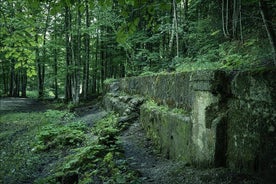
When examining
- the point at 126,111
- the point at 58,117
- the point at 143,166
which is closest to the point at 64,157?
the point at 143,166

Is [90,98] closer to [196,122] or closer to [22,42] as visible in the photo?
[22,42]

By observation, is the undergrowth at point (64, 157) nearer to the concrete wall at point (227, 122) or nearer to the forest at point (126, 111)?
the forest at point (126, 111)

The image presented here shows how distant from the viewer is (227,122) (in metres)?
3.44

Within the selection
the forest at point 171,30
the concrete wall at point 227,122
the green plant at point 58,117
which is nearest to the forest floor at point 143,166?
the concrete wall at point 227,122

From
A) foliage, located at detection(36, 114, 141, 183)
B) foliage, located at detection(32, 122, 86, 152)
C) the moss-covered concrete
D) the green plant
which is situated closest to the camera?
the moss-covered concrete

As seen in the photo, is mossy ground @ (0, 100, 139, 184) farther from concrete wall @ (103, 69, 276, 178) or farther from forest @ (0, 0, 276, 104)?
forest @ (0, 0, 276, 104)

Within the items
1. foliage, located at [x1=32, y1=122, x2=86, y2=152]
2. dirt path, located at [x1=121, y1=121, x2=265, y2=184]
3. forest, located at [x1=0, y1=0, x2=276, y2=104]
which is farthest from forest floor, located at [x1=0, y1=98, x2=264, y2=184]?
forest, located at [x1=0, y1=0, x2=276, y2=104]

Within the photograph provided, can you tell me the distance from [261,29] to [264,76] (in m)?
3.73

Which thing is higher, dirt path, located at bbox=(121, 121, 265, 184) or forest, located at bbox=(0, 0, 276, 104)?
forest, located at bbox=(0, 0, 276, 104)

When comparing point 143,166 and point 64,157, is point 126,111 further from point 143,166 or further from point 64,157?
point 143,166

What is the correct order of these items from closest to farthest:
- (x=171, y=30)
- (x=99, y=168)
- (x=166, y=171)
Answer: (x=166, y=171) → (x=99, y=168) → (x=171, y=30)

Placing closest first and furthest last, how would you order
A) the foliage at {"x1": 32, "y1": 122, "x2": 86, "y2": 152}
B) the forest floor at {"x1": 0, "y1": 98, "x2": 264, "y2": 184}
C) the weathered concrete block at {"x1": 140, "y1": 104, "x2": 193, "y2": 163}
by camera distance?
the forest floor at {"x1": 0, "y1": 98, "x2": 264, "y2": 184}, the weathered concrete block at {"x1": 140, "y1": 104, "x2": 193, "y2": 163}, the foliage at {"x1": 32, "y1": 122, "x2": 86, "y2": 152}

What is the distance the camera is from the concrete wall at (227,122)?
2752mm

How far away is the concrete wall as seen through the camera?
9.03ft
